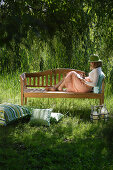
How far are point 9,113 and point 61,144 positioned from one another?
3.35ft

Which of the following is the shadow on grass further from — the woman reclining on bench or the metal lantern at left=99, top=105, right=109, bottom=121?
the woman reclining on bench

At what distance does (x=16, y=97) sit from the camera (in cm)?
546

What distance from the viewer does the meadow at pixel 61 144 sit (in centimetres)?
251

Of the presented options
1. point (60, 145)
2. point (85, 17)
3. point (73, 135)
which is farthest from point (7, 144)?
point (85, 17)

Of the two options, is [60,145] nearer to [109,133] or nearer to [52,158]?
[52,158]

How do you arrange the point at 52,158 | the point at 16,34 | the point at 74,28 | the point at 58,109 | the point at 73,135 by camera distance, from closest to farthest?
the point at 16,34, the point at 52,158, the point at 73,135, the point at 58,109, the point at 74,28

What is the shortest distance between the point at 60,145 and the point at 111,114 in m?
1.50

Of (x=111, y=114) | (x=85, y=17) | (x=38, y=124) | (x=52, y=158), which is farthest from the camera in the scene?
(x=85, y=17)

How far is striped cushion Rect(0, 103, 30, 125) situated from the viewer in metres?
3.68

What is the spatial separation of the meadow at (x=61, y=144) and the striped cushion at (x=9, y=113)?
11cm

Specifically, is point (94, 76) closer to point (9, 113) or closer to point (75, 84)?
point (75, 84)

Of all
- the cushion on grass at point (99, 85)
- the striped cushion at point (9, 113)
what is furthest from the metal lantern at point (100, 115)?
the striped cushion at point (9, 113)

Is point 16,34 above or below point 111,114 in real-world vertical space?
above

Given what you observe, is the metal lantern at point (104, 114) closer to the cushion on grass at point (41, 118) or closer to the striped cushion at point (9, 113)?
the cushion on grass at point (41, 118)
